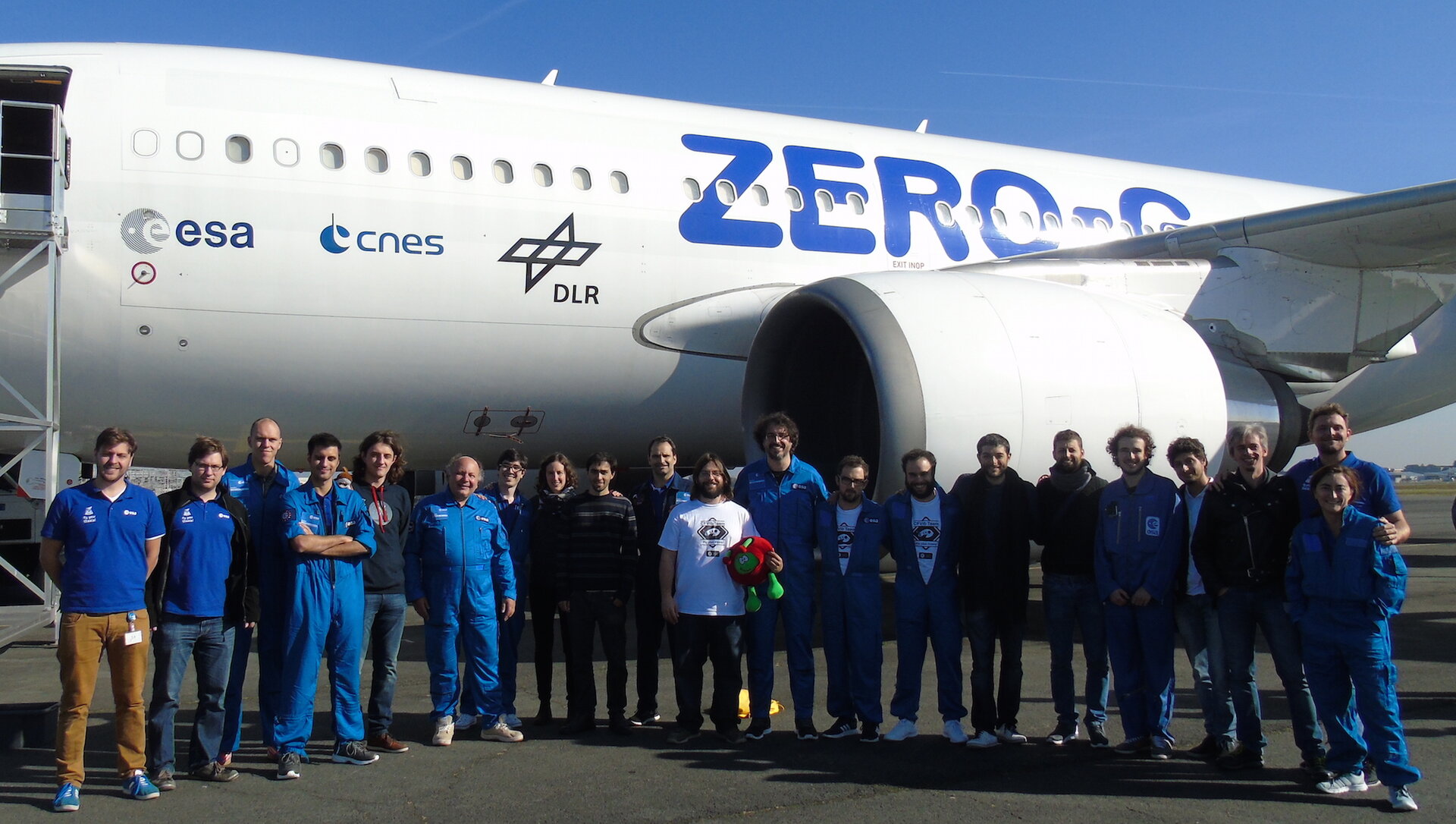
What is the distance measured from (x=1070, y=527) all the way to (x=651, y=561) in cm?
196

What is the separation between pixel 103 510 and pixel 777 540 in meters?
2.80

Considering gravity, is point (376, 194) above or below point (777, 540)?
above

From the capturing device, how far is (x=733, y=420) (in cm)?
880

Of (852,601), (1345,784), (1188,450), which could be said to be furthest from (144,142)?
(1345,784)

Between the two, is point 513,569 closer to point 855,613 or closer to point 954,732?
point 855,613

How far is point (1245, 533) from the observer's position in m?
4.30

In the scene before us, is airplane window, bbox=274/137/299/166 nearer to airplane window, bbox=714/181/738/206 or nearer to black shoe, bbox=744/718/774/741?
airplane window, bbox=714/181/738/206

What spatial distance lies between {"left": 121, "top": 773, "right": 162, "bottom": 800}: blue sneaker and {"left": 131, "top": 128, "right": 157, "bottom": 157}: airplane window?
429 centimetres

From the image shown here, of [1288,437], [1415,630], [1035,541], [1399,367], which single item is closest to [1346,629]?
[1035,541]

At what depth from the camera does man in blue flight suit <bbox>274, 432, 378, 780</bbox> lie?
4.48 metres

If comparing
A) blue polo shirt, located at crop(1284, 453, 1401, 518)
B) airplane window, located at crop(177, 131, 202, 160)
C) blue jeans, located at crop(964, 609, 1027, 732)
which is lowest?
blue jeans, located at crop(964, 609, 1027, 732)

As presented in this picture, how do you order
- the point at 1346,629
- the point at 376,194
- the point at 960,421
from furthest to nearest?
the point at 376,194
the point at 960,421
the point at 1346,629

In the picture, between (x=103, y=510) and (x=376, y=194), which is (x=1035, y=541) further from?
(x=376, y=194)

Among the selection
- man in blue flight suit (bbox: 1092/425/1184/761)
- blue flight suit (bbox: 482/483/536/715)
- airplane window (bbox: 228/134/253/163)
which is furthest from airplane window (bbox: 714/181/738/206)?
man in blue flight suit (bbox: 1092/425/1184/761)
